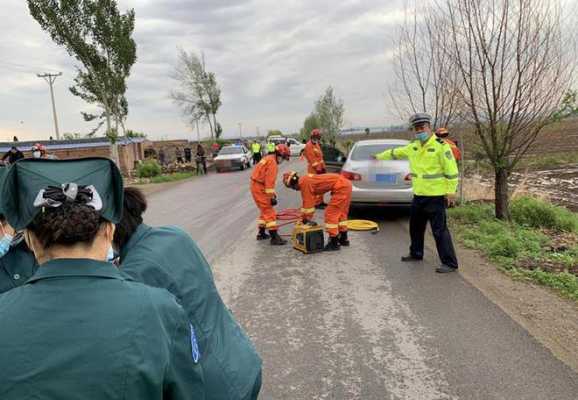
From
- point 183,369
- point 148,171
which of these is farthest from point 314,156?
point 148,171

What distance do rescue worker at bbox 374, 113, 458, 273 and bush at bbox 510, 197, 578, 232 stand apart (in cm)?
307

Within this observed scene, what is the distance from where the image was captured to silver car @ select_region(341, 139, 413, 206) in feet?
28.6

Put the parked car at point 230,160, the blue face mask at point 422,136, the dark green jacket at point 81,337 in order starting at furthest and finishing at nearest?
the parked car at point 230,160 < the blue face mask at point 422,136 < the dark green jacket at point 81,337

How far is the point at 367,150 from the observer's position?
9680 millimetres

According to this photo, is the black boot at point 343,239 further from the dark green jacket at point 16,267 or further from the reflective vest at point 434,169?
the dark green jacket at point 16,267

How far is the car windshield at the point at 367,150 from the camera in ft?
30.9

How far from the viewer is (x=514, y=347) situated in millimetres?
3697

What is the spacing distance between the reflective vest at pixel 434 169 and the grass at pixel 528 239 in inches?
47.1

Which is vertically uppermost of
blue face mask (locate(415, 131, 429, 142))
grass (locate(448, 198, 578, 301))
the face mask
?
blue face mask (locate(415, 131, 429, 142))

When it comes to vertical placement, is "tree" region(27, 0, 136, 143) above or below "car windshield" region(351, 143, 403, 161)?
above

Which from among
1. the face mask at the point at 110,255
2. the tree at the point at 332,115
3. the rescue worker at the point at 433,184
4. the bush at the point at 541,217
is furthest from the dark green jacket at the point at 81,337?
the tree at the point at 332,115

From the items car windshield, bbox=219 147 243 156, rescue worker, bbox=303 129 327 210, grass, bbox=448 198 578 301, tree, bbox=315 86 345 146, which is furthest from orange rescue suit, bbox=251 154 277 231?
tree, bbox=315 86 345 146

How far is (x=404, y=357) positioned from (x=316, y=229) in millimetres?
3332

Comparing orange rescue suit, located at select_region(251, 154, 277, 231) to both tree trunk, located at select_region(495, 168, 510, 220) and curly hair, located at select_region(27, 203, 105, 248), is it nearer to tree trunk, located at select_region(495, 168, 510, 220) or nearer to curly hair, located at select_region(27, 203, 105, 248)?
tree trunk, located at select_region(495, 168, 510, 220)
